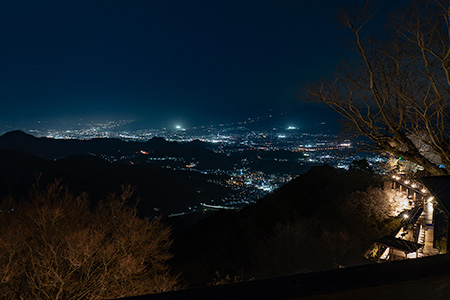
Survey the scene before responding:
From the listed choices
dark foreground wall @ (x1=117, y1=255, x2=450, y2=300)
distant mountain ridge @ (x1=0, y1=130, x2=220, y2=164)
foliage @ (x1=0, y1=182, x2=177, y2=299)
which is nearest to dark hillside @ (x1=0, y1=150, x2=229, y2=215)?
distant mountain ridge @ (x1=0, y1=130, x2=220, y2=164)

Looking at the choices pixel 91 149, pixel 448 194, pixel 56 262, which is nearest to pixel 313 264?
pixel 56 262

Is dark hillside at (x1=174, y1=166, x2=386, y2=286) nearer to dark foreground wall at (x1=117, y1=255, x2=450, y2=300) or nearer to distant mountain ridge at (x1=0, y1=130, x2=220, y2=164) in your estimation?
dark foreground wall at (x1=117, y1=255, x2=450, y2=300)

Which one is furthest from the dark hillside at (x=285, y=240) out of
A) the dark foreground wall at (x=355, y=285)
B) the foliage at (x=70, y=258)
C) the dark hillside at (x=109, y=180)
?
the dark hillside at (x=109, y=180)

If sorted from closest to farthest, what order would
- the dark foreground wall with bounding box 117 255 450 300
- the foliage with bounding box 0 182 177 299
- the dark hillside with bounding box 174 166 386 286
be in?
the dark foreground wall with bounding box 117 255 450 300 < the foliage with bounding box 0 182 177 299 < the dark hillside with bounding box 174 166 386 286

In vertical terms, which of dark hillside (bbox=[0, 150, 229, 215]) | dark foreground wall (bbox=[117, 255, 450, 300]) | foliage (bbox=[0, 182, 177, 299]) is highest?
dark foreground wall (bbox=[117, 255, 450, 300])

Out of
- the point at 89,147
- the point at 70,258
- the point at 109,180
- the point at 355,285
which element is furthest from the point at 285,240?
the point at 89,147

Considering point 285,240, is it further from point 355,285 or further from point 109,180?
point 109,180

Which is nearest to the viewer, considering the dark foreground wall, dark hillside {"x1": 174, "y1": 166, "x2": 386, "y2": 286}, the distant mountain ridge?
the dark foreground wall

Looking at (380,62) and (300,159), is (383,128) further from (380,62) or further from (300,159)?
(300,159)

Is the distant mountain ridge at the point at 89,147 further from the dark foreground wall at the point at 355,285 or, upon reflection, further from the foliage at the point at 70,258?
the dark foreground wall at the point at 355,285
